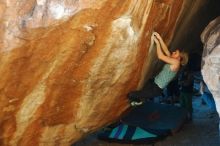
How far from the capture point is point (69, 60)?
380cm

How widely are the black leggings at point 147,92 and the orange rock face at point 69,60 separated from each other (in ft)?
0.29

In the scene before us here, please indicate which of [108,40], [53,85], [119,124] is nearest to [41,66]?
[53,85]

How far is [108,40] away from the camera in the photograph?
12.4 ft

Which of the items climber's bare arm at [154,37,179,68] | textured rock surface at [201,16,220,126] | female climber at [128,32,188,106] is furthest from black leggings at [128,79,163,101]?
textured rock surface at [201,16,220,126]

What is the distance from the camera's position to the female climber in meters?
4.34

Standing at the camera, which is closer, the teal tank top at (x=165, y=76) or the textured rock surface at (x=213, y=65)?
the textured rock surface at (x=213, y=65)

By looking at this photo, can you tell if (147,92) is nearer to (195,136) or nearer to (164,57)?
(164,57)

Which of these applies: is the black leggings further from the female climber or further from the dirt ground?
the dirt ground

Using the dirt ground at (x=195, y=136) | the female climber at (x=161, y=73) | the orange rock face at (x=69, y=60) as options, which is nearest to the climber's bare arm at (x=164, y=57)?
the female climber at (x=161, y=73)

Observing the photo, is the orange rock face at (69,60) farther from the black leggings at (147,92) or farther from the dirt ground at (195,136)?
the dirt ground at (195,136)

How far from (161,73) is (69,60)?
1.17 meters

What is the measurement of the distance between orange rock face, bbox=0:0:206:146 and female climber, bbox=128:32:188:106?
0.35 ft

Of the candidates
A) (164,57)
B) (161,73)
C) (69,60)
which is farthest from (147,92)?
(69,60)

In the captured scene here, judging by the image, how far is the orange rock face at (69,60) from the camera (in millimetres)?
3385
